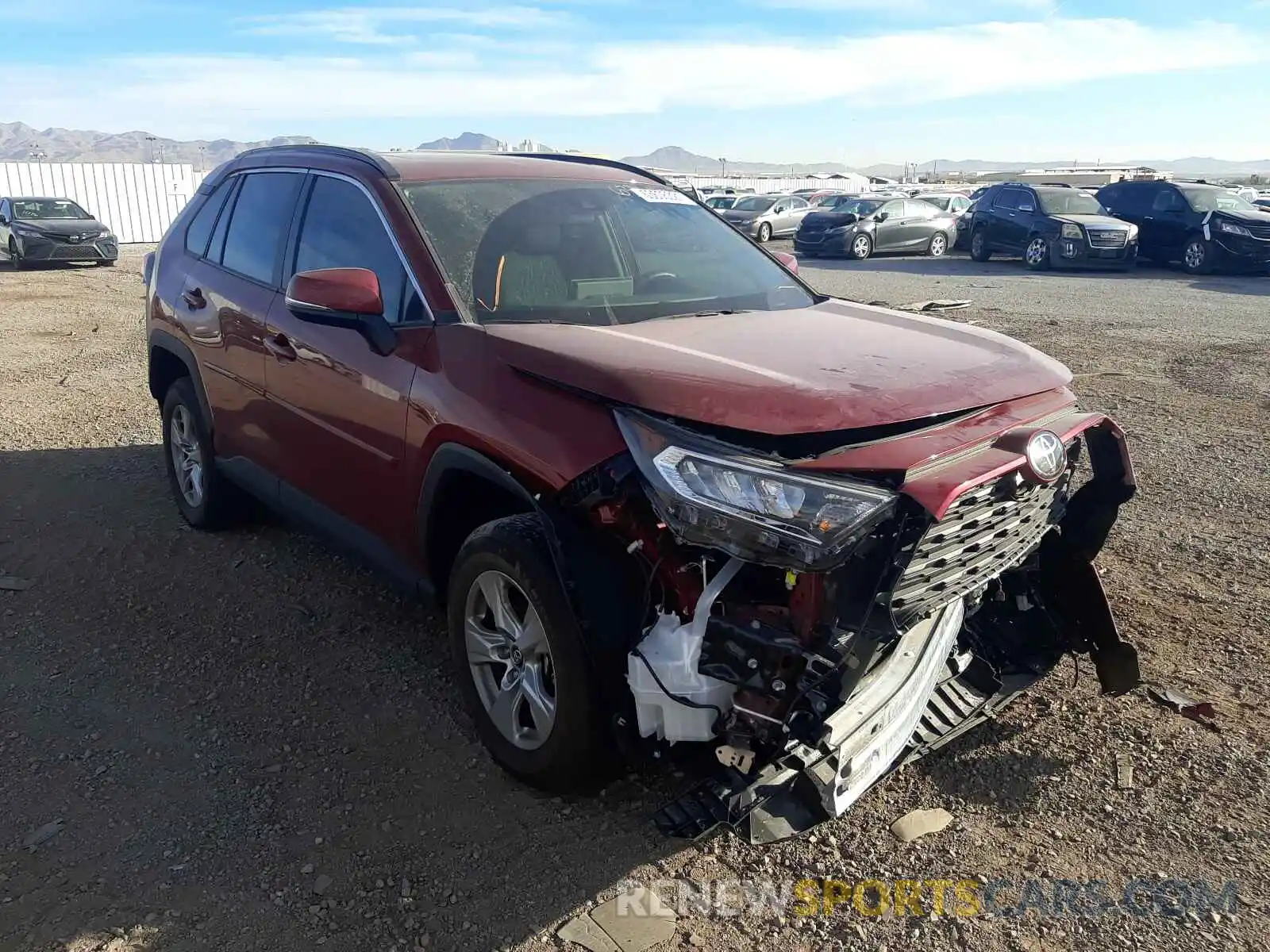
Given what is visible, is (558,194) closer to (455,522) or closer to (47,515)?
(455,522)

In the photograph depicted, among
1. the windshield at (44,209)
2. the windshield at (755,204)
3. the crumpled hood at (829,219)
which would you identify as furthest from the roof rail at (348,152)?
the windshield at (755,204)

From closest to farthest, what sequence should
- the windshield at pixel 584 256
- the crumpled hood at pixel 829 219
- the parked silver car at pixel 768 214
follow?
the windshield at pixel 584 256
the crumpled hood at pixel 829 219
the parked silver car at pixel 768 214

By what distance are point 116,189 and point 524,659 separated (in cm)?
3385

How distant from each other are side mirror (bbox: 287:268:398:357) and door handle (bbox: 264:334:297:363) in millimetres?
595

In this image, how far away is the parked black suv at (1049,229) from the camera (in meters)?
18.9

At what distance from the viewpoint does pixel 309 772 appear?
3.28 meters

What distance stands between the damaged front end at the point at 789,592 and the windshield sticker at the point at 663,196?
1964 mm

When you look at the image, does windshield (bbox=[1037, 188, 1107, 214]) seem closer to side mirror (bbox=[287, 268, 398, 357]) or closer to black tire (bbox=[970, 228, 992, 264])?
black tire (bbox=[970, 228, 992, 264])

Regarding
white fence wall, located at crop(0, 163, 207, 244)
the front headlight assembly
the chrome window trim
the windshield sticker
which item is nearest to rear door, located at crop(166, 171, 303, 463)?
the chrome window trim

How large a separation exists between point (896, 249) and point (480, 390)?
22.1 metres

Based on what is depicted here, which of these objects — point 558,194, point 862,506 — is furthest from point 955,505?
point 558,194

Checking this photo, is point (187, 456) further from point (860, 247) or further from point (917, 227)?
point (917, 227)

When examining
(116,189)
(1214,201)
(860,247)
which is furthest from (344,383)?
(116,189)

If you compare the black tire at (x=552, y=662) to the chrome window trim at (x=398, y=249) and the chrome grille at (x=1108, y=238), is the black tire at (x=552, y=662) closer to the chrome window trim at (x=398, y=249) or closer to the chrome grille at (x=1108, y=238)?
the chrome window trim at (x=398, y=249)
